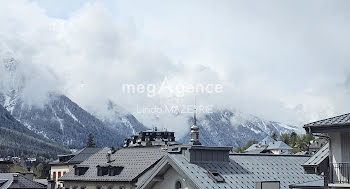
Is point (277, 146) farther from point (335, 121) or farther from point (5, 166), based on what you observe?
point (335, 121)

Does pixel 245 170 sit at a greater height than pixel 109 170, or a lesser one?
lesser

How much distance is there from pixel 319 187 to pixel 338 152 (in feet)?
9.32

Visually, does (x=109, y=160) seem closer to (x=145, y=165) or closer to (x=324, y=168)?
(x=145, y=165)

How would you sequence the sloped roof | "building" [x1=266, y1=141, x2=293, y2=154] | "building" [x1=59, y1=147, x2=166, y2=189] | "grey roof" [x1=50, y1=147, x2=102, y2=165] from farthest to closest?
"building" [x1=266, y1=141, x2=293, y2=154], the sloped roof, "grey roof" [x1=50, y1=147, x2=102, y2=165], "building" [x1=59, y1=147, x2=166, y2=189]

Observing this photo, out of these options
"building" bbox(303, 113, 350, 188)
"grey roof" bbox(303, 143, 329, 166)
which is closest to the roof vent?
"grey roof" bbox(303, 143, 329, 166)

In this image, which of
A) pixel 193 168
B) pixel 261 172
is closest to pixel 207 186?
pixel 193 168

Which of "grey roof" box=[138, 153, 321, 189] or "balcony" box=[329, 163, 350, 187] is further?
"grey roof" box=[138, 153, 321, 189]

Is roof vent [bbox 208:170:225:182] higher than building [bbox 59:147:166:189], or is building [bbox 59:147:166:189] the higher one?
building [bbox 59:147:166:189]

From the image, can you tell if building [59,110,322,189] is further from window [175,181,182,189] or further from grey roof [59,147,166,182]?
grey roof [59,147,166,182]

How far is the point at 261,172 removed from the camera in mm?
29031

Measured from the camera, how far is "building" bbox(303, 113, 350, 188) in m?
19.7

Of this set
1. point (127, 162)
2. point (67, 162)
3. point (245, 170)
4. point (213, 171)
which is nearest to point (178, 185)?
point (213, 171)

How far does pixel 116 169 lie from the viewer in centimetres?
6331

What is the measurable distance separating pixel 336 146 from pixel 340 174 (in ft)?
3.32
